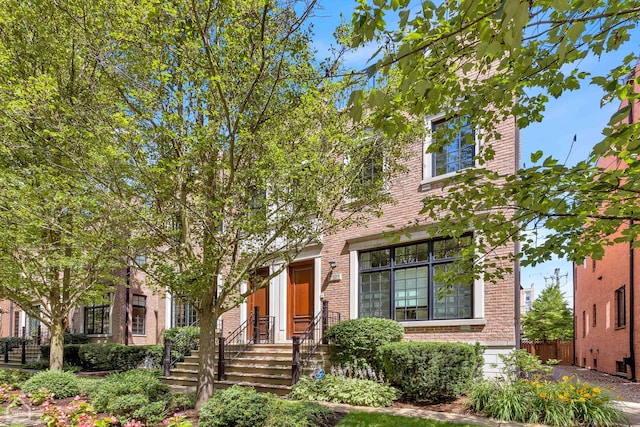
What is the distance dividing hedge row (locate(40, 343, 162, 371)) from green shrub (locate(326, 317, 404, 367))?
791 cm

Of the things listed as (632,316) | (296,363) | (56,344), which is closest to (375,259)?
(296,363)

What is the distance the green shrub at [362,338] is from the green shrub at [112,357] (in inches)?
339

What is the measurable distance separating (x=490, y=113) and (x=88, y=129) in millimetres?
5859

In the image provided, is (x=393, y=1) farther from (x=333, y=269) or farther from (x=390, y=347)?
(x=333, y=269)

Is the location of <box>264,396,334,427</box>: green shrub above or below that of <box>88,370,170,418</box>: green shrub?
above

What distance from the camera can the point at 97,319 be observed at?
68.5ft

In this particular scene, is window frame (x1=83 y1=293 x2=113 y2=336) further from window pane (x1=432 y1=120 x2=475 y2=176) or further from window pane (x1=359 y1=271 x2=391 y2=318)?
window pane (x1=432 y1=120 x2=475 y2=176)

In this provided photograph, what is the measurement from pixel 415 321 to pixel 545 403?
12.0 ft

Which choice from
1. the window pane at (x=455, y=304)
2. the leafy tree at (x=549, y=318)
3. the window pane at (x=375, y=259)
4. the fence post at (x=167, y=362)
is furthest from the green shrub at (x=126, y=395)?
the leafy tree at (x=549, y=318)

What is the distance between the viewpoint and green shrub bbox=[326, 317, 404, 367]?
971cm

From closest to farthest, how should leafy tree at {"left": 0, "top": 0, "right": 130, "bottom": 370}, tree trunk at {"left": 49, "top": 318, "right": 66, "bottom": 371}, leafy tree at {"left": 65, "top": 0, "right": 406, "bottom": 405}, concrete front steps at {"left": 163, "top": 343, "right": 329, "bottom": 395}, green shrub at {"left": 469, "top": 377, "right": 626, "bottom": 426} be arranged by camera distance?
leafy tree at {"left": 65, "top": 0, "right": 406, "bottom": 405}
green shrub at {"left": 469, "top": 377, "right": 626, "bottom": 426}
leafy tree at {"left": 0, "top": 0, "right": 130, "bottom": 370}
concrete front steps at {"left": 163, "top": 343, "right": 329, "bottom": 395}
tree trunk at {"left": 49, "top": 318, "right": 66, "bottom": 371}

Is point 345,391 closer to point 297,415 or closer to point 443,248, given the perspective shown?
point 297,415

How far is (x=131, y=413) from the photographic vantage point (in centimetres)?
712

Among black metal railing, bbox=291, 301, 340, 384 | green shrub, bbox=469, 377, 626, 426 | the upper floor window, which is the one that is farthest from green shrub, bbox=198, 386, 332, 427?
the upper floor window
